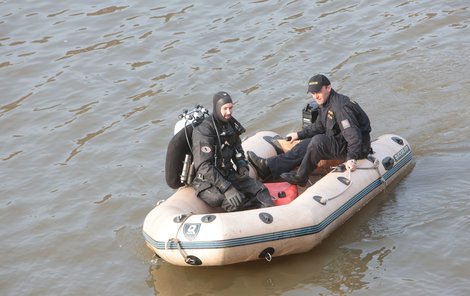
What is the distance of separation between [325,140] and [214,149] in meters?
1.40

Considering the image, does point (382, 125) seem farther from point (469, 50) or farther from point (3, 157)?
point (3, 157)

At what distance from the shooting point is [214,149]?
26.2 ft

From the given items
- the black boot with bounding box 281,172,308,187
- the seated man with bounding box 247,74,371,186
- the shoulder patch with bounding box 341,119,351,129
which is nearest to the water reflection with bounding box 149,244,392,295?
the black boot with bounding box 281,172,308,187

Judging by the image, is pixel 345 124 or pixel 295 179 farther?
pixel 295 179

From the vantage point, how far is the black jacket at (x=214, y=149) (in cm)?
791

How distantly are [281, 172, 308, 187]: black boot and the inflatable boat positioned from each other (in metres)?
0.23

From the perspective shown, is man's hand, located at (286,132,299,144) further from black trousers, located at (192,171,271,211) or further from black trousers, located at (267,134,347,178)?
black trousers, located at (192,171,271,211)

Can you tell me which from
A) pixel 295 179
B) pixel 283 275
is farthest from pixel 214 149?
pixel 283 275

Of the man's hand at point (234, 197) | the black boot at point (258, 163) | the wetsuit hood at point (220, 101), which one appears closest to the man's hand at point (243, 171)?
the man's hand at point (234, 197)

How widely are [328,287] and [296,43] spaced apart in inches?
251

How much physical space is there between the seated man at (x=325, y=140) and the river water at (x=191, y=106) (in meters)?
0.71

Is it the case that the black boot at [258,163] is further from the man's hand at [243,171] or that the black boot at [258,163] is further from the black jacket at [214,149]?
the black jacket at [214,149]

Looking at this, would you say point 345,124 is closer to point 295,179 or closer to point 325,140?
point 325,140

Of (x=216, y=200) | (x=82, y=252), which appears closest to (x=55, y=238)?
(x=82, y=252)
